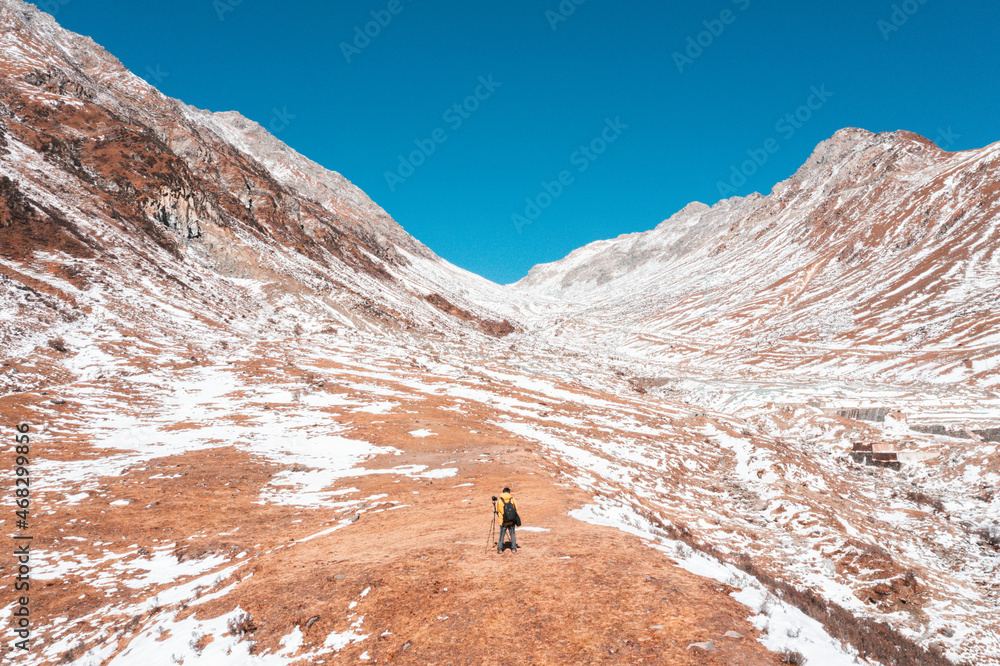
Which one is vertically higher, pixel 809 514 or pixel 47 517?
pixel 47 517

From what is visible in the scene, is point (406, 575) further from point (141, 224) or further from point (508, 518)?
point (141, 224)

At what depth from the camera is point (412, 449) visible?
78.3 ft

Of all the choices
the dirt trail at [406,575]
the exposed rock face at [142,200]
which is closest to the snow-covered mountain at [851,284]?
the exposed rock face at [142,200]

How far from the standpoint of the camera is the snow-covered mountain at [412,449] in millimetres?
9031

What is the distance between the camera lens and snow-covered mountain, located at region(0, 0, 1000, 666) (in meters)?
9.03

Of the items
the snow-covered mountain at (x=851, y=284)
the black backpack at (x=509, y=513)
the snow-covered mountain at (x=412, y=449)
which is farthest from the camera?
the snow-covered mountain at (x=851, y=284)


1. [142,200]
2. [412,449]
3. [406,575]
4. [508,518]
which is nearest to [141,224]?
[142,200]

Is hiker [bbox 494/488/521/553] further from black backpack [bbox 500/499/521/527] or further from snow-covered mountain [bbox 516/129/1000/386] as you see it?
snow-covered mountain [bbox 516/129/1000/386]

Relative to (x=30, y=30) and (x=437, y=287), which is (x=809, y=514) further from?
(x=30, y=30)

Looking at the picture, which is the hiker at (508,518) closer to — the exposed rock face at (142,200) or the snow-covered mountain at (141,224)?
the snow-covered mountain at (141,224)

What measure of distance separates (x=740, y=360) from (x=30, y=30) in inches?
4619

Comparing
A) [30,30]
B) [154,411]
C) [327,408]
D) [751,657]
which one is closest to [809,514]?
[751,657]

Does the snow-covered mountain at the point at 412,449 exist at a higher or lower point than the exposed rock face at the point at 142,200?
lower

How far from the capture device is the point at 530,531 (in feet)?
42.0
